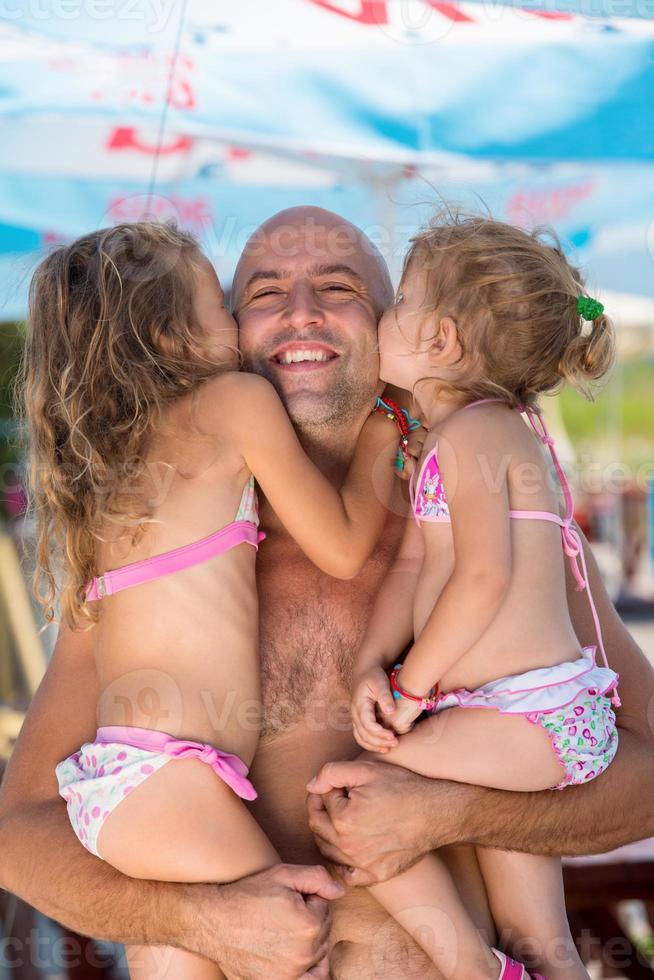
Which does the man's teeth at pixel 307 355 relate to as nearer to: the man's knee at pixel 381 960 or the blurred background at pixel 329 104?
the blurred background at pixel 329 104

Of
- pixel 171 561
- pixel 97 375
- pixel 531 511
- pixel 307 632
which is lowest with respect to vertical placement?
pixel 307 632

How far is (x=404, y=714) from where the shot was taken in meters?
1.90

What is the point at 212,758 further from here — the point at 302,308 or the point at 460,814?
the point at 302,308

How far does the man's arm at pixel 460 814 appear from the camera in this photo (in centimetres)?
184

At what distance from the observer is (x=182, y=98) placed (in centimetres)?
364

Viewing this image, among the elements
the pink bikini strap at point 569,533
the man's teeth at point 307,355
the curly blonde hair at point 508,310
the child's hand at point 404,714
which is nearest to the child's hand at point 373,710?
the child's hand at point 404,714

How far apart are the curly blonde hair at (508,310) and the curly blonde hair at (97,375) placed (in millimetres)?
492

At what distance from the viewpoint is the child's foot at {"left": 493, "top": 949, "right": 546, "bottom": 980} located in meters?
1.85

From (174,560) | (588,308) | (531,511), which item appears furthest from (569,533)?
(174,560)

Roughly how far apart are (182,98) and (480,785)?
266cm

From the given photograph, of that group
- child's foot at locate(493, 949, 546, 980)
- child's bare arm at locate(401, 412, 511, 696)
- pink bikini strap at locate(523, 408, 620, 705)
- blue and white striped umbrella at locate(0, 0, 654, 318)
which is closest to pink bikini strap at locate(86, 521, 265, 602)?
child's bare arm at locate(401, 412, 511, 696)

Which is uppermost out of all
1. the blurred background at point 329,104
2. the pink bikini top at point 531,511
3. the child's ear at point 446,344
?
the blurred background at point 329,104

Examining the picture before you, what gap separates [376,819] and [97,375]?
3.11 feet

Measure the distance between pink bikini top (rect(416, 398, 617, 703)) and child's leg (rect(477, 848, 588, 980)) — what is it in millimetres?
423
